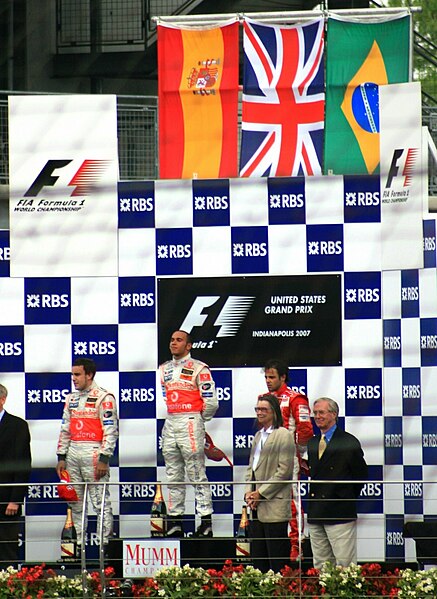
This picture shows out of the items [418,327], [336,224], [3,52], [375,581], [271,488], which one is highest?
[3,52]

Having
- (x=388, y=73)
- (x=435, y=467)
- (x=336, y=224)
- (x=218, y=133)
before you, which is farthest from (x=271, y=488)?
(x=388, y=73)

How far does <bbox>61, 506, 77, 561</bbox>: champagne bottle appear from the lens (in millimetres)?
7855

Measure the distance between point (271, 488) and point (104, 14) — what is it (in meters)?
5.15

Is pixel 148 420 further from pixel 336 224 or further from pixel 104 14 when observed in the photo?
pixel 104 14

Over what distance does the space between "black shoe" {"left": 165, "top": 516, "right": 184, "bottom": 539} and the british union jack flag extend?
239cm

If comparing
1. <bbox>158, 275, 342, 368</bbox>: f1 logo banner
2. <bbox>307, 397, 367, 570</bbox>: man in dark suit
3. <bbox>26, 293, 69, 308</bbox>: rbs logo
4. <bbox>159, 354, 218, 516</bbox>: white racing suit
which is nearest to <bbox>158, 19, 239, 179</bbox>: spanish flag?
<bbox>158, 275, 342, 368</bbox>: f1 logo banner

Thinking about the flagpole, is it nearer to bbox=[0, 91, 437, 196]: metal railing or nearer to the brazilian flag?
the brazilian flag

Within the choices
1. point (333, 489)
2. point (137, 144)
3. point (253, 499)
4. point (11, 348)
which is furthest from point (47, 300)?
point (333, 489)

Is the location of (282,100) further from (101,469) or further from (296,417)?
(101,469)

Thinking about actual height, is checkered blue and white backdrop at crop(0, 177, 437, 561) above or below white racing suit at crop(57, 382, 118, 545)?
above

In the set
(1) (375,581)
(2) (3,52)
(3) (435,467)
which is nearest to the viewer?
(1) (375,581)

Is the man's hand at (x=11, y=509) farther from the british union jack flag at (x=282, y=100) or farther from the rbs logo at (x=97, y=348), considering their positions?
the british union jack flag at (x=282, y=100)

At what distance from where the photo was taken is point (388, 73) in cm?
828

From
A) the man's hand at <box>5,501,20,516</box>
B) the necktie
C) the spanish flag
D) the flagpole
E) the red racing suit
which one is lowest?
the man's hand at <box>5,501,20,516</box>
